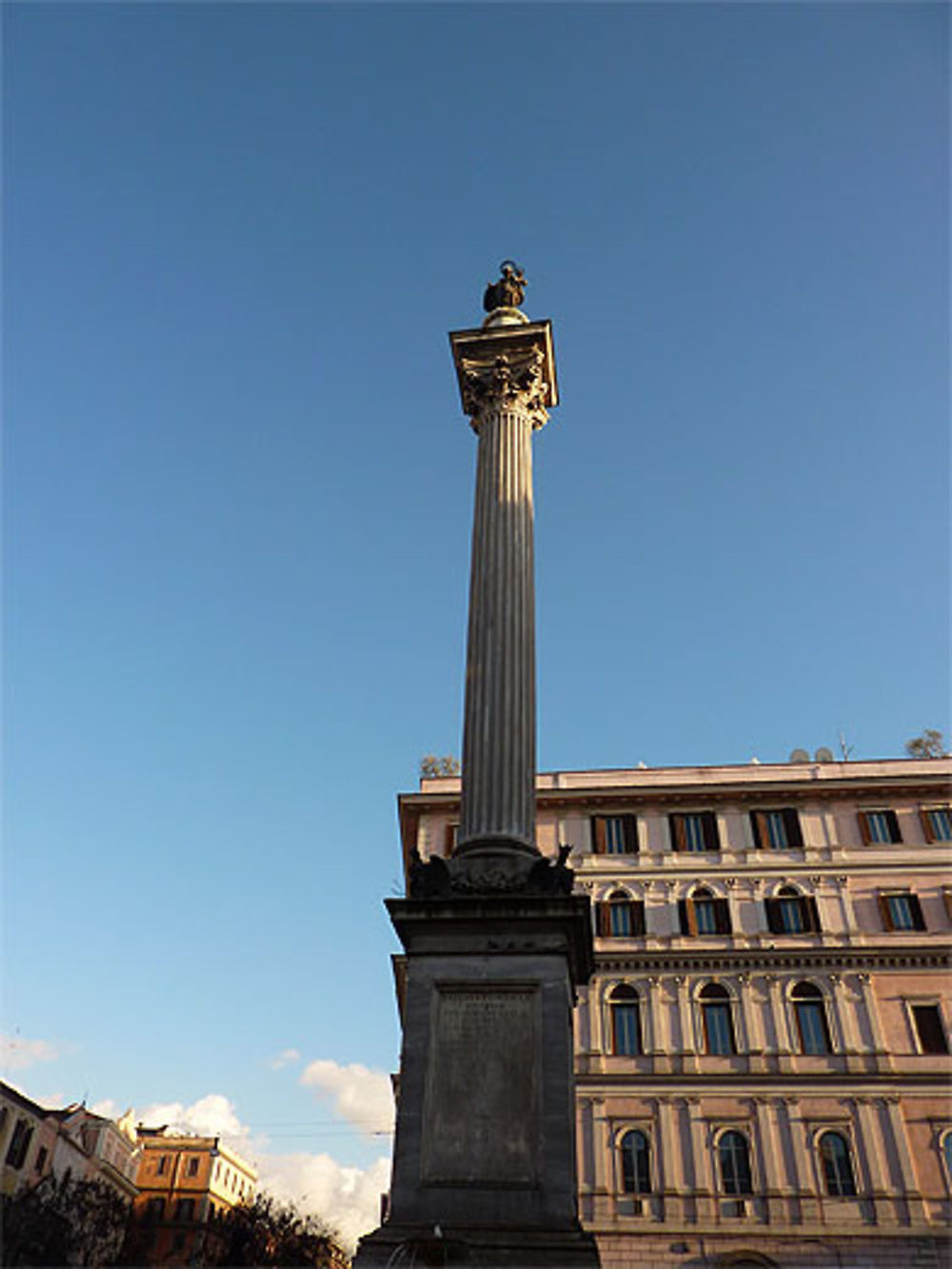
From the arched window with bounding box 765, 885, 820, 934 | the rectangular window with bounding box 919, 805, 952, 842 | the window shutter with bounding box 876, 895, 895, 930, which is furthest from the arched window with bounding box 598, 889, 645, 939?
the rectangular window with bounding box 919, 805, 952, 842

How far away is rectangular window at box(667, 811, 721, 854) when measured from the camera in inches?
1526

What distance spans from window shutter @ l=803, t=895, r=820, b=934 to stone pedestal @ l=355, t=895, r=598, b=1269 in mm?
26439

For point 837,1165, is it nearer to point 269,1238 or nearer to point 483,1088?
point 483,1088

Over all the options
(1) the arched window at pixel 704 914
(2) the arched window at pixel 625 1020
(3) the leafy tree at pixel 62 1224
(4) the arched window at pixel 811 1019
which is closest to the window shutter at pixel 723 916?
(1) the arched window at pixel 704 914

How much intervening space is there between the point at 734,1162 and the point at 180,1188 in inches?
3134

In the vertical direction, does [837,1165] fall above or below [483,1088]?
above

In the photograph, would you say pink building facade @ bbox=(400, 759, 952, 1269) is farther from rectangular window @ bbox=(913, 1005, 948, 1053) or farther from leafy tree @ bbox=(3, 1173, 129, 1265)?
leafy tree @ bbox=(3, 1173, 129, 1265)

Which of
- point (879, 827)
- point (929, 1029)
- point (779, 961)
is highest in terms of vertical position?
point (879, 827)

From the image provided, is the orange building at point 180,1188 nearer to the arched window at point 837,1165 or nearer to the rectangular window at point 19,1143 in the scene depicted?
the rectangular window at point 19,1143

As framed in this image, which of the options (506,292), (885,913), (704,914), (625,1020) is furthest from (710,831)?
(506,292)

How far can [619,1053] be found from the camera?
34188mm

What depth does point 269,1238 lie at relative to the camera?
58.9 metres

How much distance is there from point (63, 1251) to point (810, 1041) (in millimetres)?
32271

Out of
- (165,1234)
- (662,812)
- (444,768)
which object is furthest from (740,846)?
(165,1234)
